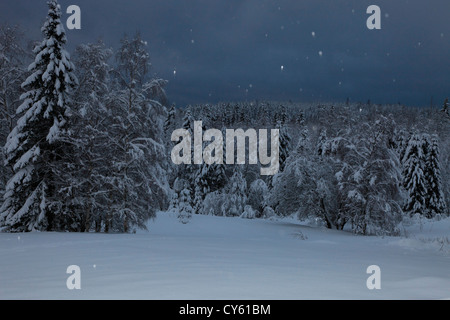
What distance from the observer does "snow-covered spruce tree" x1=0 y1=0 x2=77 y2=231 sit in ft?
49.4

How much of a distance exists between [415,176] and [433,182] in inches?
122

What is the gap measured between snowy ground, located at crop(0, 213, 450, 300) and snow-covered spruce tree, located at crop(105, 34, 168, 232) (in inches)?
247

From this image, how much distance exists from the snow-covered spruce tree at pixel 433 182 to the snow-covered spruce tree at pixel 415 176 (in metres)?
0.80

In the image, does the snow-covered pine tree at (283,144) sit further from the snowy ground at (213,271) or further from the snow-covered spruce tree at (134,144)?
the snowy ground at (213,271)

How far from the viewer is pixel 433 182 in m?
44.8

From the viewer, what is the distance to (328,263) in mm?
6559

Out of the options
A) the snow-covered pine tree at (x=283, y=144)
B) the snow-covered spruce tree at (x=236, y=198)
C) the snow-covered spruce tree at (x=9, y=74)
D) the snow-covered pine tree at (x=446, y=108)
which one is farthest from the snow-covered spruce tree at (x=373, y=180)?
the snow-covered pine tree at (x=446, y=108)

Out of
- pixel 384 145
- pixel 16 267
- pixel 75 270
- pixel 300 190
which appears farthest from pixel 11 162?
pixel 384 145

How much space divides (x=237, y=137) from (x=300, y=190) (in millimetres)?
21038

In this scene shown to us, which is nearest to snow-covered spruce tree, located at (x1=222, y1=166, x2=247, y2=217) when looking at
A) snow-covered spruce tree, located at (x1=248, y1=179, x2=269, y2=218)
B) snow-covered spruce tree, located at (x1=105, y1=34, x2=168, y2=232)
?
snow-covered spruce tree, located at (x1=248, y1=179, x2=269, y2=218)

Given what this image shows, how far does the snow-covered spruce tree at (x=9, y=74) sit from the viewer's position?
55.6 feet

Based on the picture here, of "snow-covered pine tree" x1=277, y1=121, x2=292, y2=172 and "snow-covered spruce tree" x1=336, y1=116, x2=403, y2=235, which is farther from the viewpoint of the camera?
"snow-covered pine tree" x1=277, y1=121, x2=292, y2=172

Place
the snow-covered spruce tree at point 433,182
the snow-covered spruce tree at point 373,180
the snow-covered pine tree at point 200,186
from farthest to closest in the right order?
the snow-covered spruce tree at point 433,182 < the snow-covered pine tree at point 200,186 < the snow-covered spruce tree at point 373,180

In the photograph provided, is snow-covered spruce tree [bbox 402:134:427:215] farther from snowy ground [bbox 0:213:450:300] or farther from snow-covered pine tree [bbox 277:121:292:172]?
snowy ground [bbox 0:213:450:300]
